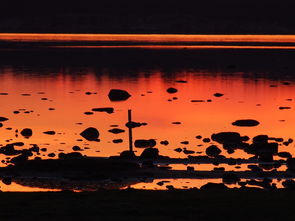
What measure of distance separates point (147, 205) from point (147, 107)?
48.0 m

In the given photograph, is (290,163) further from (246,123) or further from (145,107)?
(145,107)

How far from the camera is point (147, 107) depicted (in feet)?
213

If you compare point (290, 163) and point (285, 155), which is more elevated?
point (285, 155)

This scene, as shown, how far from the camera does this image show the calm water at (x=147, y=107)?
40719 millimetres

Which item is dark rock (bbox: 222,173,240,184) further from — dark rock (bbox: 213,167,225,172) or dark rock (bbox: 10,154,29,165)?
dark rock (bbox: 10,154,29,165)

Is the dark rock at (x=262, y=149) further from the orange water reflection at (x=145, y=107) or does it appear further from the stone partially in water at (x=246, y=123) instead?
the stone partially in water at (x=246, y=123)

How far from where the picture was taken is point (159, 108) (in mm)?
63938

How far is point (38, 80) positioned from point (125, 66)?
42.8 metres

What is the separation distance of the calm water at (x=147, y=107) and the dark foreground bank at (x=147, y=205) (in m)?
8.93

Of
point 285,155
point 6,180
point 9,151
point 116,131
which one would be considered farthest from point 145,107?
point 6,180

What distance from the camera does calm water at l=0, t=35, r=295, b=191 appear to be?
40719mm

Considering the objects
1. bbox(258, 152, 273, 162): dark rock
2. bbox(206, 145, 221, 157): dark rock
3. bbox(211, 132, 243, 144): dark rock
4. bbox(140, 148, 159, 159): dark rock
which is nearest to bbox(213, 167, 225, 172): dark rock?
bbox(258, 152, 273, 162): dark rock

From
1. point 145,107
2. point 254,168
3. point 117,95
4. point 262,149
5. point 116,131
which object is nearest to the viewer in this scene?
point 254,168

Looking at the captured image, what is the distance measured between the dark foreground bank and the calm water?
29.3ft
